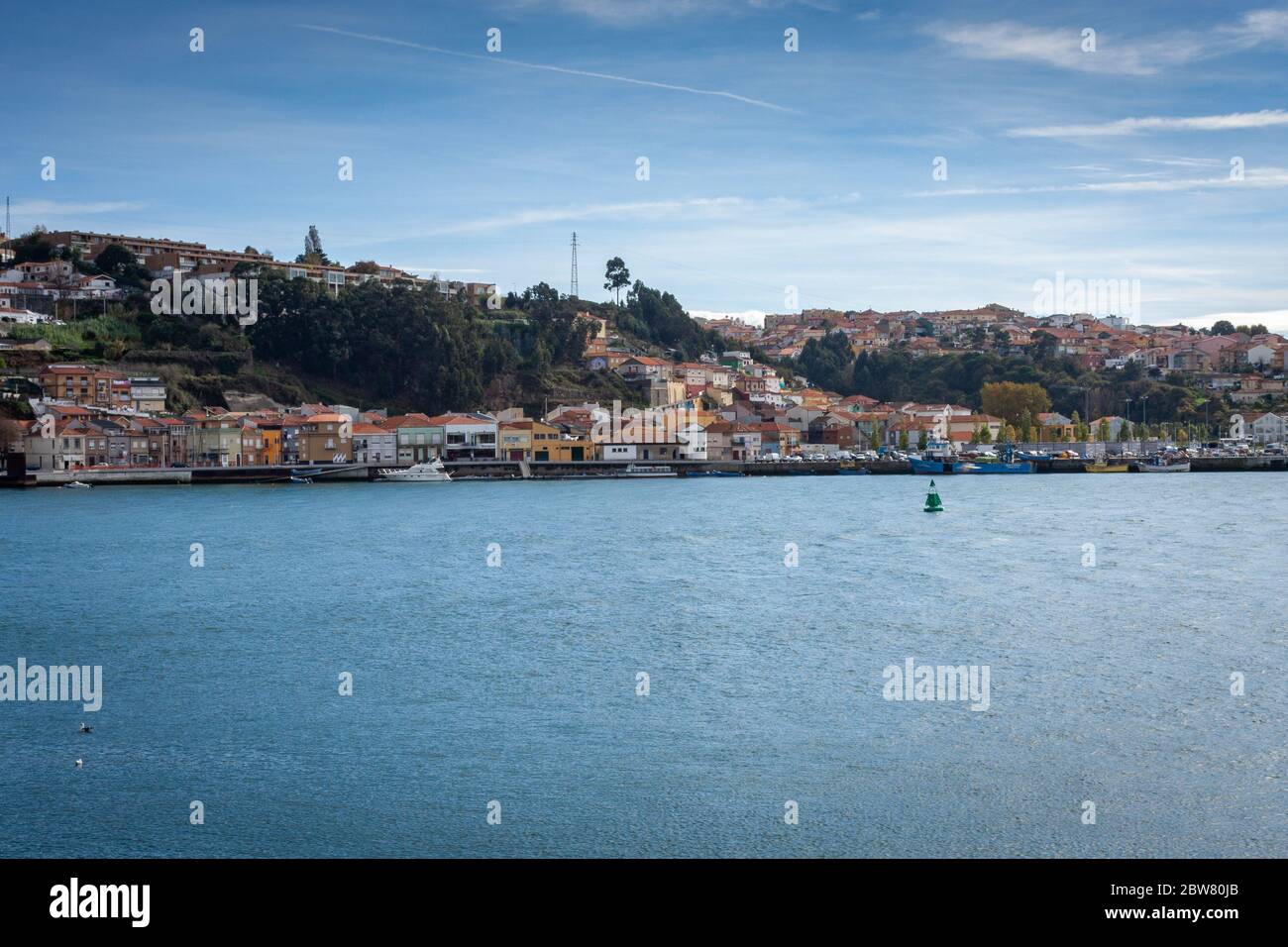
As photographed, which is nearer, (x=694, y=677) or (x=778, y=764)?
(x=778, y=764)

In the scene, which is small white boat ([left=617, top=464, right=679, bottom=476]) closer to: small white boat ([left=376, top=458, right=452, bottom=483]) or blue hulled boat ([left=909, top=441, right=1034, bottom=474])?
small white boat ([left=376, top=458, right=452, bottom=483])

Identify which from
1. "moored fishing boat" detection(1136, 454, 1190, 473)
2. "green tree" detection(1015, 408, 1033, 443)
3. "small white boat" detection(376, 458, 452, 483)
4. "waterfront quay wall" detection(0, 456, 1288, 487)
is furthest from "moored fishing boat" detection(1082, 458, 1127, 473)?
"small white boat" detection(376, 458, 452, 483)

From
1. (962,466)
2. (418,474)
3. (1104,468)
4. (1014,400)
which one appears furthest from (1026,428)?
(418,474)

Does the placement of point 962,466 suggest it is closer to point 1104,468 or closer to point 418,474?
point 1104,468
